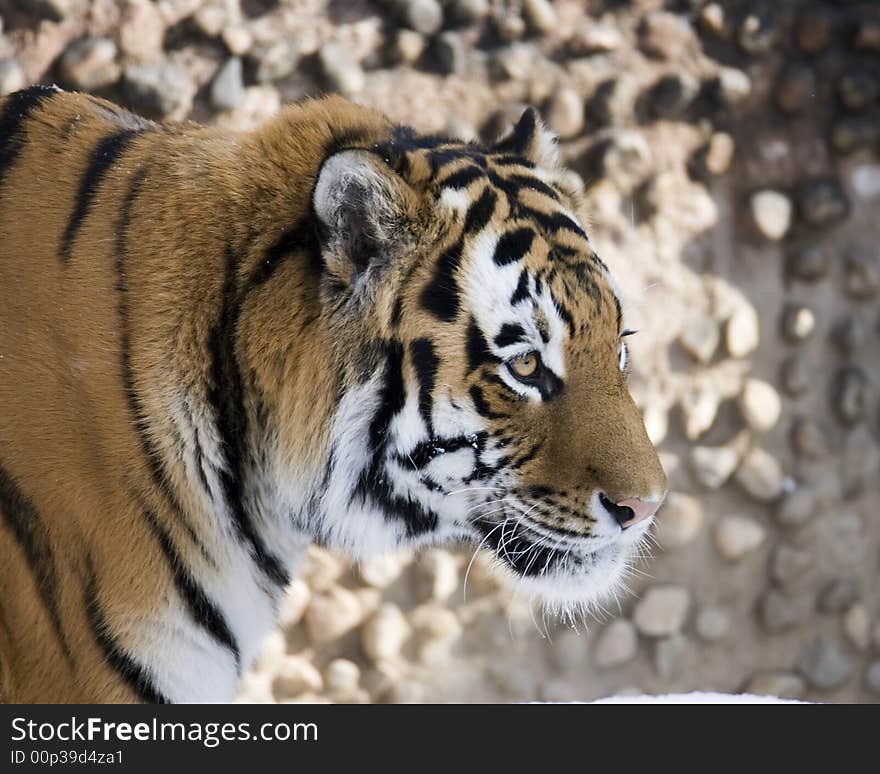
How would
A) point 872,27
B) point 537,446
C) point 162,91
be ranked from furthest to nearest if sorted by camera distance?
point 872,27 → point 162,91 → point 537,446

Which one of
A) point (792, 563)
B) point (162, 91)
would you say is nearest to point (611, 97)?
point (162, 91)

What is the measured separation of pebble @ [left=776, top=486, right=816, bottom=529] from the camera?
3.18 meters

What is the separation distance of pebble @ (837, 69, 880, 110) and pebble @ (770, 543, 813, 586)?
46.3 inches

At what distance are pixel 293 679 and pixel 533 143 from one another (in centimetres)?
149

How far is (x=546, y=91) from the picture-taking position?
2.90 meters

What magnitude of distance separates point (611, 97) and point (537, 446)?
1592 mm

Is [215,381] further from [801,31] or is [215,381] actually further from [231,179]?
[801,31]

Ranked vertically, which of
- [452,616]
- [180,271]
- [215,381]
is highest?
[180,271]

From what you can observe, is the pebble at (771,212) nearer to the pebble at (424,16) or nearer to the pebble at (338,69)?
the pebble at (424,16)

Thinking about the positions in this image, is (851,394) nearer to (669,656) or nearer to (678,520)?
→ (678,520)

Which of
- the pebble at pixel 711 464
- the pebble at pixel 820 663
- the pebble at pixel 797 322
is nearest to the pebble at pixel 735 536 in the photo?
the pebble at pixel 711 464

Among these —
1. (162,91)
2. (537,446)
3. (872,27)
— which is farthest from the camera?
(872,27)

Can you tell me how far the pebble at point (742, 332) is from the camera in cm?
310

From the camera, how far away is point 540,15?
2912mm
